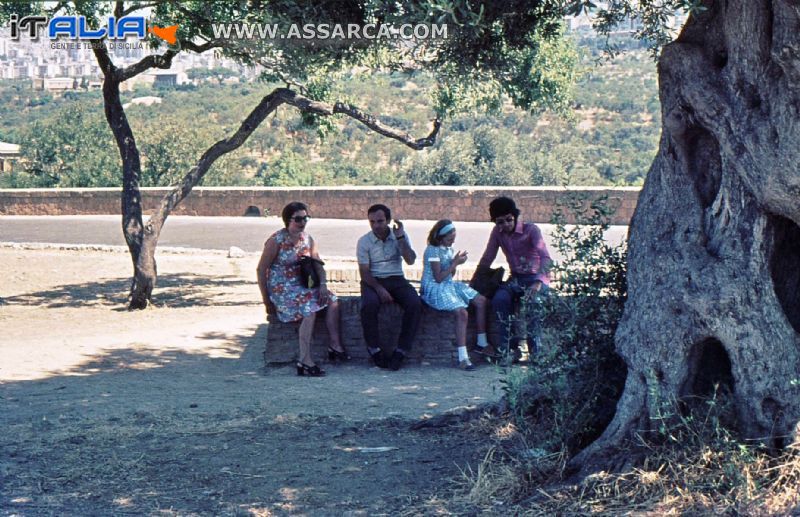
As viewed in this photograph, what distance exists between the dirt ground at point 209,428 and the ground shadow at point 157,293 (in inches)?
52.0

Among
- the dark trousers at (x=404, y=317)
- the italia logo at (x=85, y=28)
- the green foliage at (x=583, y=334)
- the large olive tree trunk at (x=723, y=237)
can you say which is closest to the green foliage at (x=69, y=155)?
the italia logo at (x=85, y=28)

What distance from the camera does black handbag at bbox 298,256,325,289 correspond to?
8.63 m

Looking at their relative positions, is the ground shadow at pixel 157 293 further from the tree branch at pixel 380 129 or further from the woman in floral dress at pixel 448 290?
the woman in floral dress at pixel 448 290

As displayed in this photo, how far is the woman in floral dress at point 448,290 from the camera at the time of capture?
862cm

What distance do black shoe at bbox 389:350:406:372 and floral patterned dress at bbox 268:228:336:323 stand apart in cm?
67

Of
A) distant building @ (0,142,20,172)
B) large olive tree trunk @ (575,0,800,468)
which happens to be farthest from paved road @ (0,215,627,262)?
large olive tree trunk @ (575,0,800,468)

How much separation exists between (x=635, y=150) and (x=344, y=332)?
3363 cm

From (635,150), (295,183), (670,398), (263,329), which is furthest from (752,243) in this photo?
(635,150)

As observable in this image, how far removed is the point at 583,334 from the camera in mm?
5422

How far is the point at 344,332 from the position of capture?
8836 mm

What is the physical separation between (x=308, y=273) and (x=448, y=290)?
1.14 m

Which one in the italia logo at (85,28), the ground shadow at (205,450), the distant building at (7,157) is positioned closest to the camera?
the ground shadow at (205,450)

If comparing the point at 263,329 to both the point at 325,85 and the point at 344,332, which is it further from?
the point at 325,85

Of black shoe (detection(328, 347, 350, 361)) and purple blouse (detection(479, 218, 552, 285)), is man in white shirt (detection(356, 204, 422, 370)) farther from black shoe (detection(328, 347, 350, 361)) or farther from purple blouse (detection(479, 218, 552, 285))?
purple blouse (detection(479, 218, 552, 285))
